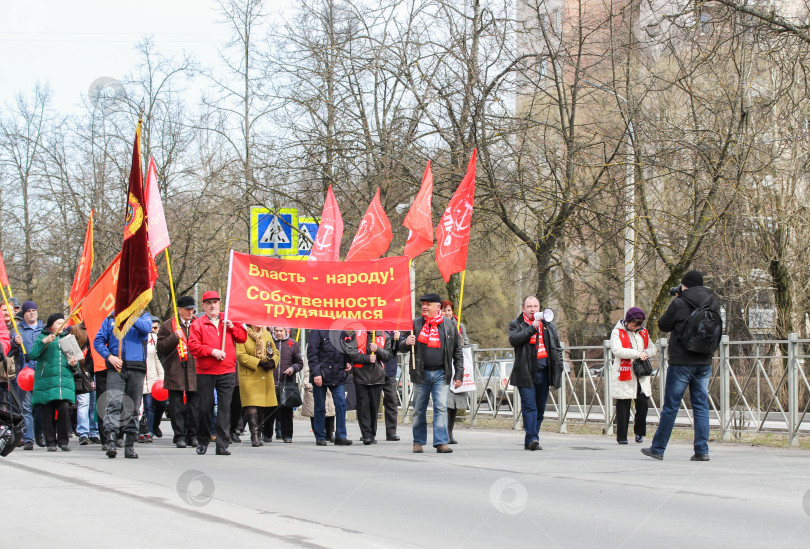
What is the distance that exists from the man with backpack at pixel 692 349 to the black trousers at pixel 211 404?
4992mm

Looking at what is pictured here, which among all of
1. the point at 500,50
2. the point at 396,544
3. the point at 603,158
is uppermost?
the point at 500,50

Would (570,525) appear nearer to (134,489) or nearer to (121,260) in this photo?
(134,489)

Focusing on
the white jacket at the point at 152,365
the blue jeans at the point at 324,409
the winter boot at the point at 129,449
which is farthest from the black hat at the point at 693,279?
the white jacket at the point at 152,365

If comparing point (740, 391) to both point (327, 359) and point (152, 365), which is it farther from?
point (152, 365)

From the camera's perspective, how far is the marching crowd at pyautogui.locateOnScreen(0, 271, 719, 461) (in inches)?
478

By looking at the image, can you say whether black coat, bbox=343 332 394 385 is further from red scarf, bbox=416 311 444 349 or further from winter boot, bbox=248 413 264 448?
winter boot, bbox=248 413 264 448

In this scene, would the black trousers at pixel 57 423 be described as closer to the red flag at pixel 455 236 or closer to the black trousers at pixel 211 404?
the black trousers at pixel 211 404

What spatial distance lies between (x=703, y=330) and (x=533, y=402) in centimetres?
250

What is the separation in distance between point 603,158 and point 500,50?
271 cm

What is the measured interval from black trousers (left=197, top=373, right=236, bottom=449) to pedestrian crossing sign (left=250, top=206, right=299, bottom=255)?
9.10m

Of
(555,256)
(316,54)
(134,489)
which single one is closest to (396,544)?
(134,489)

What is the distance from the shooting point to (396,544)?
6.36 m

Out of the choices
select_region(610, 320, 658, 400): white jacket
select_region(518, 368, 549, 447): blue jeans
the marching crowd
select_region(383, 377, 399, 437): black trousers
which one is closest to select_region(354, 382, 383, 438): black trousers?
the marching crowd

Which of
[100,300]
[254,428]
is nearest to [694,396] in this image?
[254,428]
